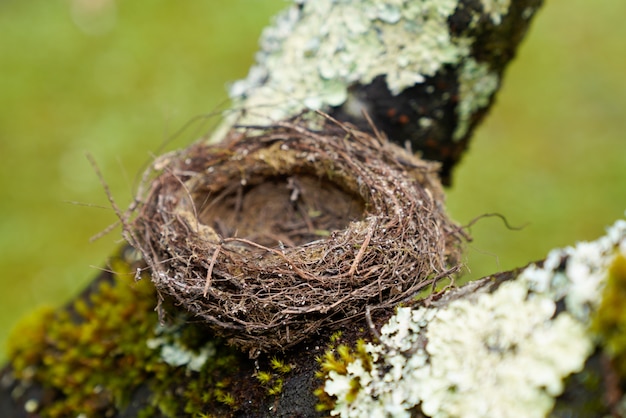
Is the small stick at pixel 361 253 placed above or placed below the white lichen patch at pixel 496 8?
below

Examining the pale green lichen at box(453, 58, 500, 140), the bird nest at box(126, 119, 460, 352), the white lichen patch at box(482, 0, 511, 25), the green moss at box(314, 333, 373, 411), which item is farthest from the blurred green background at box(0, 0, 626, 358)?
the green moss at box(314, 333, 373, 411)

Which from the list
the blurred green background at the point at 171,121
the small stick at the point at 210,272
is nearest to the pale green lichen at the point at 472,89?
the small stick at the point at 210,272

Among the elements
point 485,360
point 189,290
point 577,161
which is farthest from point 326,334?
point 577,161

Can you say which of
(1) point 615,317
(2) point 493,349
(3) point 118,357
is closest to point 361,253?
(2) point 493,349

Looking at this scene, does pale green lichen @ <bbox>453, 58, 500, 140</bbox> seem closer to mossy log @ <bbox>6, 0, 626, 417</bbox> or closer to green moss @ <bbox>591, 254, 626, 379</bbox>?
mossy log @ <bbox>6, 0, 626, 417</bbox>

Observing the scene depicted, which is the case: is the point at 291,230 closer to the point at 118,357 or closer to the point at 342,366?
the point at 118,357

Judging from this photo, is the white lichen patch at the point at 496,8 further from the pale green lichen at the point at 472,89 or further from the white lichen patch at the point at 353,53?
the pale green lichen at the point at 472,89

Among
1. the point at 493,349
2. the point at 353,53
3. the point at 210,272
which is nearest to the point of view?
the point at 493,349
